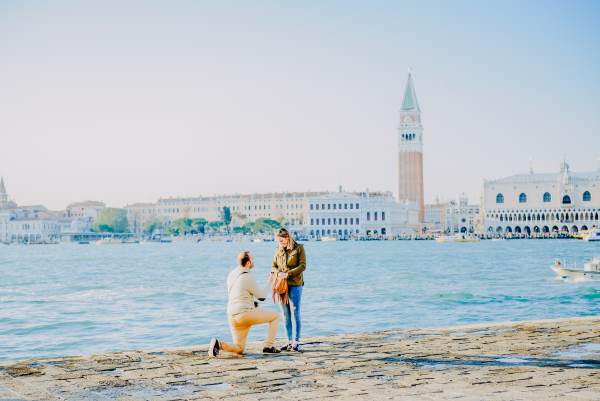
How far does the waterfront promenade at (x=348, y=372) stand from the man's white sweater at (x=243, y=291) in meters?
0.43

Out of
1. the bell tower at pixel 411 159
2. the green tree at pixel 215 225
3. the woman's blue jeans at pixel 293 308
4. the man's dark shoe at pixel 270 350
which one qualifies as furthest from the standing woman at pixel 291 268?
the green tree at pixel 215 225

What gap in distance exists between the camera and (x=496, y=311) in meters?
20.7

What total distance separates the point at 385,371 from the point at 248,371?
1.06 m

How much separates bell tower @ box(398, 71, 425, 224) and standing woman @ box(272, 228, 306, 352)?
4653 inches

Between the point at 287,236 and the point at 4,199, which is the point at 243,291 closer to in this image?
the point at 287,236

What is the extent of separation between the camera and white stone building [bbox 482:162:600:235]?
109 m

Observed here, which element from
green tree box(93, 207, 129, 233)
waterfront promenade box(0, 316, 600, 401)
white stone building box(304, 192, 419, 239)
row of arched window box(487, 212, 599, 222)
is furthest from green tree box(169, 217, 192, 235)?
waterfront promenade box(0, 316, 600, 401)

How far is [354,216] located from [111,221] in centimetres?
4743

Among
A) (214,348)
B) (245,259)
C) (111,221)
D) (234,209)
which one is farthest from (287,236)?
(111,221)

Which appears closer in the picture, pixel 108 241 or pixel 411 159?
pixel 411 159

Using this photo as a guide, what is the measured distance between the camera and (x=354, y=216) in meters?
124

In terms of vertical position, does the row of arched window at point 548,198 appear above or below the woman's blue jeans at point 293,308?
above

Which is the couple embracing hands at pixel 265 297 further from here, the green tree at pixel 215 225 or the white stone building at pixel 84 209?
the white stone building at pixel 84 209

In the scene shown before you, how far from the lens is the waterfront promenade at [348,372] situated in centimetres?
594
